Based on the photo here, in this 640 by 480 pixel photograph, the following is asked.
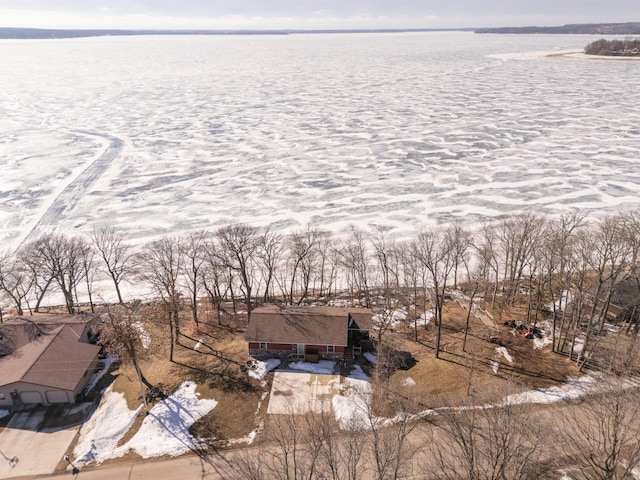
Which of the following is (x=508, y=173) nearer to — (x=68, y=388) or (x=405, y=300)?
(x=405, y=300)

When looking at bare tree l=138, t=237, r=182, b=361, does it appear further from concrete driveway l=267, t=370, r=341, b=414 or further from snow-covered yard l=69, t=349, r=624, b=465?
concrete driveway l=267, t=370, r=341, b=414

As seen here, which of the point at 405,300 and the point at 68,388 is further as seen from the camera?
the point at 405,300

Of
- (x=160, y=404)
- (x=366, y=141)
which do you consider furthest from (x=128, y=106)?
(x=160, y=404)

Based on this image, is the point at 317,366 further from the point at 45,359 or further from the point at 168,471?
the point at 45,359

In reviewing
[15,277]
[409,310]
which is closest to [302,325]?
[409,310]

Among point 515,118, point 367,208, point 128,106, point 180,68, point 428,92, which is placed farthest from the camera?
point 180,68

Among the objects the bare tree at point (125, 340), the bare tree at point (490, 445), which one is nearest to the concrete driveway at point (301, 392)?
the bare tree at point (490, 445)
